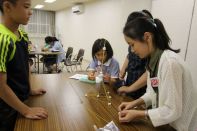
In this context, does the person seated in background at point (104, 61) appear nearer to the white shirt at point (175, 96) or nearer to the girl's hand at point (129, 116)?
the girl's hand at point (129, 116)

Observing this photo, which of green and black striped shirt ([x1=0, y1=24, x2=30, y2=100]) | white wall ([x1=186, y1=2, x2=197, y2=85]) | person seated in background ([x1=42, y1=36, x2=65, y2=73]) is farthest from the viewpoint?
person seated in background ([x1=42, y1=36, x2=65, y2=73])

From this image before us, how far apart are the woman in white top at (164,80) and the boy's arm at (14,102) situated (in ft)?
1.58

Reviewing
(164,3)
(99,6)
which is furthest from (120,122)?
(99,6)

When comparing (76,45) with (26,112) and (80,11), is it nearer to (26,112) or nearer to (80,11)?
(80,11)

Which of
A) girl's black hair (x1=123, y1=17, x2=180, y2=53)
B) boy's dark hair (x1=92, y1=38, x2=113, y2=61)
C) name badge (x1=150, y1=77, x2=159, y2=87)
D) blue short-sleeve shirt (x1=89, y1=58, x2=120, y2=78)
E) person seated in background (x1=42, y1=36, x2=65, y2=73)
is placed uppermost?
girl's black hair (x1=123, y1=17, x2=180, y2=53)

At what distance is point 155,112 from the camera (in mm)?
1005

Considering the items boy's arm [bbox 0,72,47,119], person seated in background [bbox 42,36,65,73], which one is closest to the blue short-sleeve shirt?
boy's arm [bbox 0,72,47,119]

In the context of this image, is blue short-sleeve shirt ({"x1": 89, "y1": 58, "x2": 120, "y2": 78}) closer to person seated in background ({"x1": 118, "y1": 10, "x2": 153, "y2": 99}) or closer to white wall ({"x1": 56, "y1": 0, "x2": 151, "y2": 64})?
person seated in background ({"x1": 118, "y1": 10, "x2": 153, "y2": 99})

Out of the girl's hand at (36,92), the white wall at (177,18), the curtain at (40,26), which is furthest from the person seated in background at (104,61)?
the curtain at (40,26)

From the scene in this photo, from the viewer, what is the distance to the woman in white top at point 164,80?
94 centimetres

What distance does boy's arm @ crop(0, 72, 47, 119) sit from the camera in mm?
1042

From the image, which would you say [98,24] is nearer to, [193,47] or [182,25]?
[182,25]

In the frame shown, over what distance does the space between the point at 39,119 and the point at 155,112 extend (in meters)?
0.65

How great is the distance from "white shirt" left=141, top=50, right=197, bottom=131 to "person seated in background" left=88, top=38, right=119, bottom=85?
1018mm
